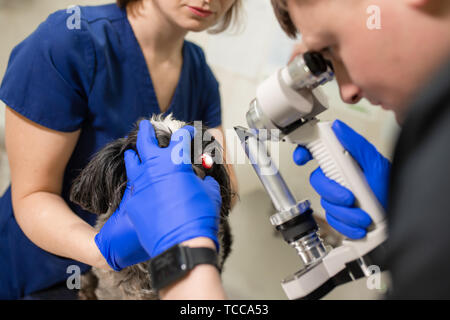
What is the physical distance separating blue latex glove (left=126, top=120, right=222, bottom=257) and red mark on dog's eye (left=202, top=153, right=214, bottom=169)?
79 millimetres

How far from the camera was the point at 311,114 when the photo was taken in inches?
27.7

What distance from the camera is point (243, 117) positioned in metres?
1.35

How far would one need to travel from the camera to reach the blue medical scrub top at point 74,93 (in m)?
0.84

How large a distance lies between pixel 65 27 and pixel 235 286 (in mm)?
1266

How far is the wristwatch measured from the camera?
54 centimetres

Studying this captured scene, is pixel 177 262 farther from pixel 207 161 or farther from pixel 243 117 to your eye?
pixel 243 117

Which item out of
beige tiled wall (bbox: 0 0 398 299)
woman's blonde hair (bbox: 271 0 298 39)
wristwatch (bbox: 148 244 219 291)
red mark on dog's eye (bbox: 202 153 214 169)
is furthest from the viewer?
beige tiled wall (bbox: 0 0 398 299)

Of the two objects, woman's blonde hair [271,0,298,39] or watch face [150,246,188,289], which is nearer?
watch face [150,246,188,289]

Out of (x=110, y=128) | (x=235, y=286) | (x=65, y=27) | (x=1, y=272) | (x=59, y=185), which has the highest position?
(x=65, y=27)

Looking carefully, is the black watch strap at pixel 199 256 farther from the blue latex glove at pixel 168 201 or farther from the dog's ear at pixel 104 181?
the dog's ear at pixel 104 181

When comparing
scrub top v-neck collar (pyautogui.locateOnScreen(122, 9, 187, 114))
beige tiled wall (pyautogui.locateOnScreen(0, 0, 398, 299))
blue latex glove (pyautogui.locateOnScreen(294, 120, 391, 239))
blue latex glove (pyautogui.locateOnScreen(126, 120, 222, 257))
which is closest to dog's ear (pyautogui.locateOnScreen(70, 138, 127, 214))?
blue latex glove (pyautogui.locateOnScreen(126, 120, 222, 257))

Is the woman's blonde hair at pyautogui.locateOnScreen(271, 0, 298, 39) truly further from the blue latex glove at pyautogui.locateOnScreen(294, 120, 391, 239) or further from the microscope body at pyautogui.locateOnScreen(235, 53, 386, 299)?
the blue latex glove at pyautogui.locateOnScreen(294, 120, 391, 239)

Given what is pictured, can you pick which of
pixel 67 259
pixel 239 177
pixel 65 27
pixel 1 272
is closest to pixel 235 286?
pixel 239 177

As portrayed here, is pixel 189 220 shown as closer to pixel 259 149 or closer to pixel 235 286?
pixel 259 149
